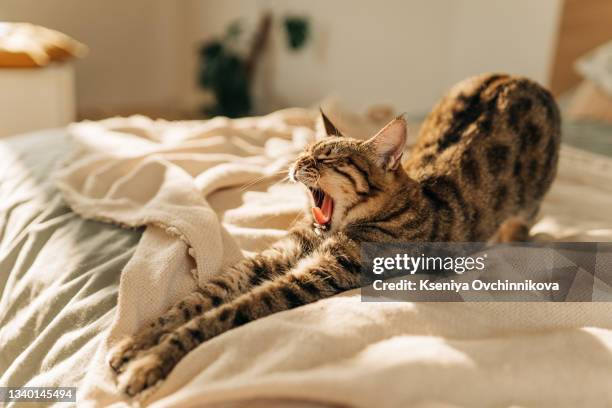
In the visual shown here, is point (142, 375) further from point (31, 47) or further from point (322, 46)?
point (322, 46)

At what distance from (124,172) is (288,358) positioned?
0.95m

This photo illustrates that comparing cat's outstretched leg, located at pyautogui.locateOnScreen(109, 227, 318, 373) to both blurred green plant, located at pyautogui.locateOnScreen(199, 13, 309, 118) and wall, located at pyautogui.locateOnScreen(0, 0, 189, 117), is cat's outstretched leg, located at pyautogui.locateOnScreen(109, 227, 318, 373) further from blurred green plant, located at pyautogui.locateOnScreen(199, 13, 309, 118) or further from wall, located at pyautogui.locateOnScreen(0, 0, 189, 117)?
wall, located at pyautogui.locateOnScreen(0, 0, 189, 117)

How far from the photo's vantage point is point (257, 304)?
44.9 inches

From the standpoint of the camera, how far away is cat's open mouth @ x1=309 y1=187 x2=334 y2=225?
141 centimetres

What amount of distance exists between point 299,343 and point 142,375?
10.2 inches

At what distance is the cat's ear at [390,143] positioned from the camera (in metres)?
1.29

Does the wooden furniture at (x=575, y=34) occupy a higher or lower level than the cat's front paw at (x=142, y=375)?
higher

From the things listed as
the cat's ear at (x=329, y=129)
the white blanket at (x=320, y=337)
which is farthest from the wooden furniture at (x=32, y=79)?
the cat's ear at (x=329, y=129)

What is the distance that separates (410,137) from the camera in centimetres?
A: 213

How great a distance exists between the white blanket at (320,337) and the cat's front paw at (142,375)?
0.02 meters

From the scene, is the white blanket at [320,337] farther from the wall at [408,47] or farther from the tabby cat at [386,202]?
the wall at [408,47]

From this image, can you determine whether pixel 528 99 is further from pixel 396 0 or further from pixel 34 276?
pixel 396 0

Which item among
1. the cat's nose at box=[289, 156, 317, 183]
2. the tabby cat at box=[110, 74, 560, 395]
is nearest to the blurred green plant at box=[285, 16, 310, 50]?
the tabby cat at box=[110, 74, 560, 395]

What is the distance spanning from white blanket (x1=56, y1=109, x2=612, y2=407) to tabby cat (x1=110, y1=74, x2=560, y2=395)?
2.4 inches
